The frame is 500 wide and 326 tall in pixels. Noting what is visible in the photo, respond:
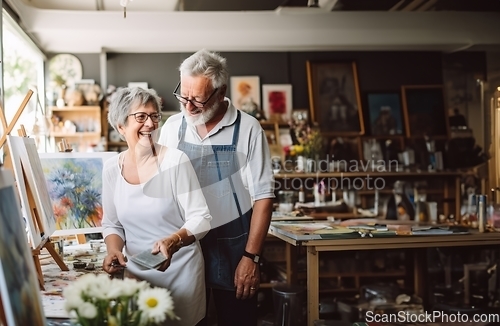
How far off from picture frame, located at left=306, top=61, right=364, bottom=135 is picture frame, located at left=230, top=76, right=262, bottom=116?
2.18 feet

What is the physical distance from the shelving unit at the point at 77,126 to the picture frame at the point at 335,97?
262cm

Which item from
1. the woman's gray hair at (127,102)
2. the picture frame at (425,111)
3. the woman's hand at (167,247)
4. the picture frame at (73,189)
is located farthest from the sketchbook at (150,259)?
the picture frame at (425,111)

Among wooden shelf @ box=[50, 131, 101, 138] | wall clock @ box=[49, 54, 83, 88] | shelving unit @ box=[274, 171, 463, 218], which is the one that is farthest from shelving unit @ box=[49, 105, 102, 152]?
shelving unit @ box=[274, 171, 463, 218]

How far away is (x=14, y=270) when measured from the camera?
1299 mm

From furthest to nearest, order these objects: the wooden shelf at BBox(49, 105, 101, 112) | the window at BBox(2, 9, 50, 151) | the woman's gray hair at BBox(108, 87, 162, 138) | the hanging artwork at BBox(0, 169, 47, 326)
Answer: the wooden shelf at BBox(49, 105, 101, 112)
the window at BBox(2, 9, 50, 151)
the woman's gray hair at BBox(108, 87, 162, 138)
the hanging artwork at BBox(0, 169, 47, 326)

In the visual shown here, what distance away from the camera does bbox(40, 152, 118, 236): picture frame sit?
2.90 meters

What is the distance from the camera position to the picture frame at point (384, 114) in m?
7.12

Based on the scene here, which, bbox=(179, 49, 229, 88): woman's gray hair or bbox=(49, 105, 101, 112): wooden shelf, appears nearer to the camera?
bbox=(179, 49, 229, 88): woman's gray hair

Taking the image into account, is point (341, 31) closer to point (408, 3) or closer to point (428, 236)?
point (408, 3)

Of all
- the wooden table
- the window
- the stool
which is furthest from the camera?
the window

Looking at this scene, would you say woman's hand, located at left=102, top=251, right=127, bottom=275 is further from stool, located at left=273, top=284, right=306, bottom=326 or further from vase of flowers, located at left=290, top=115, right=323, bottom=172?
vase of flowers, located at left=290, top=115, right=323, bottom=172

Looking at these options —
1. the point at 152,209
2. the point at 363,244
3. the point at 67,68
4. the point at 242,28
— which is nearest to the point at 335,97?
the point at 242,28

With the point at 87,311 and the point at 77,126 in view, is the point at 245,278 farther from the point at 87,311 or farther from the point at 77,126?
the point at 77,126

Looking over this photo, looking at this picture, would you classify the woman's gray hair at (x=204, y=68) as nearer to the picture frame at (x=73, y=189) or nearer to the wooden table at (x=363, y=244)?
the picture frame at (x=73, y=189)
